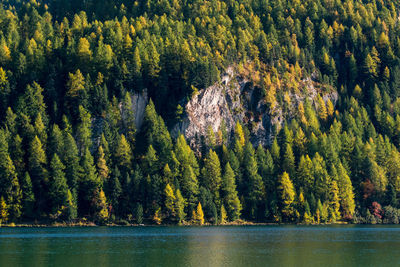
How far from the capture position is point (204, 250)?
88375 millimetres

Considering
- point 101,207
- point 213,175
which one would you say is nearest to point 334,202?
point 213,175

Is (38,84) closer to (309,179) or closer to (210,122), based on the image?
(210,122)

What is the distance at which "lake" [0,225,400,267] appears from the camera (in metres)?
73.6

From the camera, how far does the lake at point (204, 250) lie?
73.6 metres

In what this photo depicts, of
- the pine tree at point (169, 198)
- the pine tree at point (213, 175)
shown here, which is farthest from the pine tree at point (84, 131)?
the pine tree at point (213, 175)

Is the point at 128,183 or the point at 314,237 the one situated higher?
the point at 128,183

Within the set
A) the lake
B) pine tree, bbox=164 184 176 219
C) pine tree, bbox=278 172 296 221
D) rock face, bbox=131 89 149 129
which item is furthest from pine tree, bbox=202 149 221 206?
the lake

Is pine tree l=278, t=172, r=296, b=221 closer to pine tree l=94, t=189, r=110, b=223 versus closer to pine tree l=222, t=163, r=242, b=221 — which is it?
pine tree l=222, t=163, r=242, b=221

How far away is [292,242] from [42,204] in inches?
3103

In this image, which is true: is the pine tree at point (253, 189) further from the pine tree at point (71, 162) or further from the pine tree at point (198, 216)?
the pine tree at point (71, 162)

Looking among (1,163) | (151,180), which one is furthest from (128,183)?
(1,163)

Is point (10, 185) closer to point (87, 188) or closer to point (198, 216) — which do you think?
point (87, 188)

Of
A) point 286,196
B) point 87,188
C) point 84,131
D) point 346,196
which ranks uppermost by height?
point 84,131

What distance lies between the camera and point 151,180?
159m
